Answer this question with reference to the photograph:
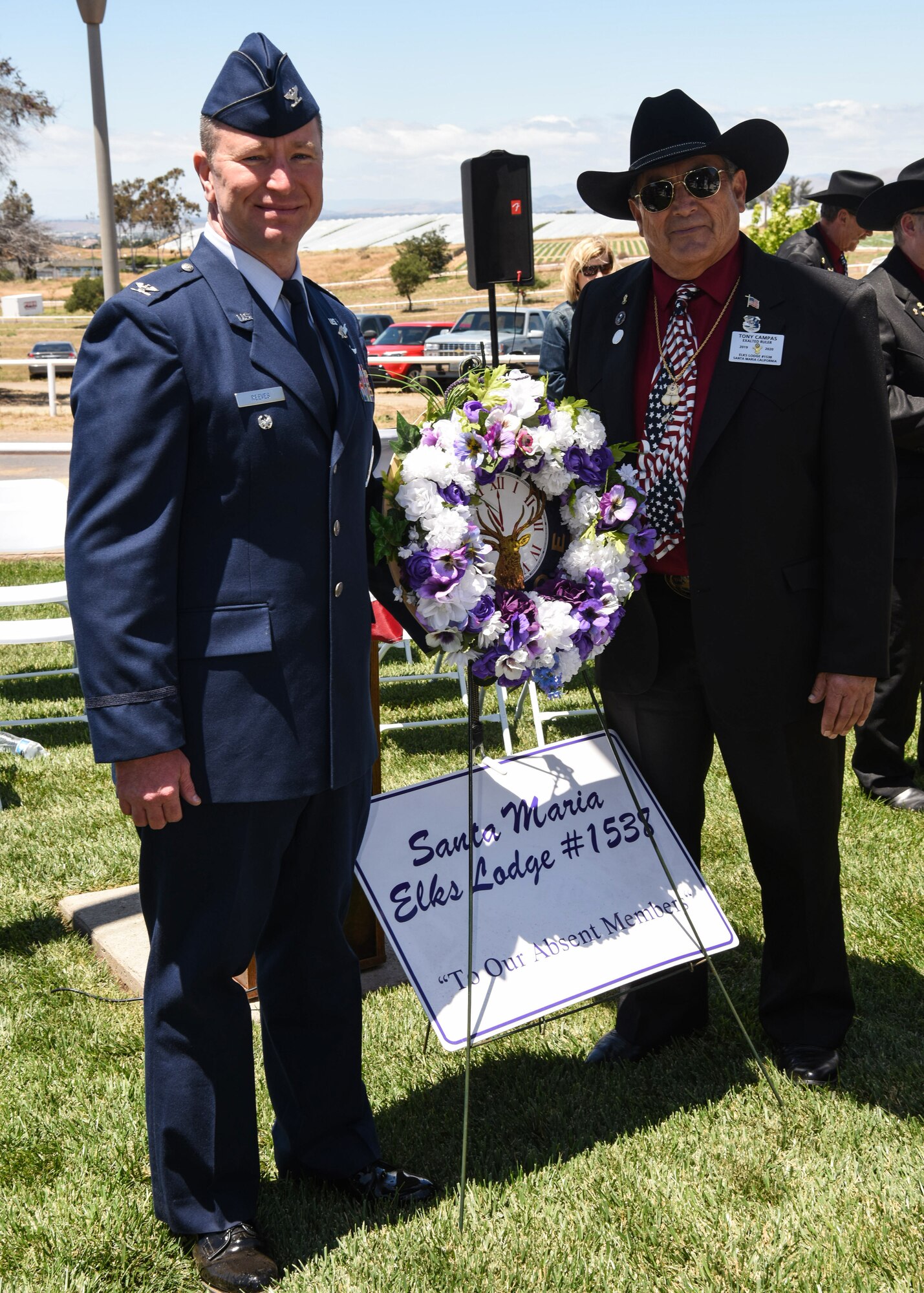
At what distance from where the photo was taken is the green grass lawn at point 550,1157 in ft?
8.43

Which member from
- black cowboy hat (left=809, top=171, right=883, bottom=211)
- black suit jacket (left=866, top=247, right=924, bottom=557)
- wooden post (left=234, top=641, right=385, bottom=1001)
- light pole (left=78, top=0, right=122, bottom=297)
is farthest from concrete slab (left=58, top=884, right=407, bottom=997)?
light pole (left=78, top=0, right=122, bottom=297)

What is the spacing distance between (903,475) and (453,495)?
295cm

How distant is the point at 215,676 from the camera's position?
232 cm

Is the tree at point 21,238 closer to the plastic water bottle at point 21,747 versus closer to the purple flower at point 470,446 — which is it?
the plastic water bottle at point 21,747

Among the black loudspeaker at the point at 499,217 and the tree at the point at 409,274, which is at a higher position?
the tree at the point at 409,274

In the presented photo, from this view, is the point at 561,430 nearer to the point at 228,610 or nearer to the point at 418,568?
the point at 418,568

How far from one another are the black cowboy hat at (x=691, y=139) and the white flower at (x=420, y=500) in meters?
1.00

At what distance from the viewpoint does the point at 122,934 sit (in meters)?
4.19

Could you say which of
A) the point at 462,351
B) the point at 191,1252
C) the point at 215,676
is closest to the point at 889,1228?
the point at 191,1252

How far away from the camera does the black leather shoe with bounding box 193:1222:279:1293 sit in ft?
8.17

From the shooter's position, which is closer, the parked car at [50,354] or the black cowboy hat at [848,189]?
the black cowboy hat at [848,189]

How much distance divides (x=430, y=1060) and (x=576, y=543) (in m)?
1.57

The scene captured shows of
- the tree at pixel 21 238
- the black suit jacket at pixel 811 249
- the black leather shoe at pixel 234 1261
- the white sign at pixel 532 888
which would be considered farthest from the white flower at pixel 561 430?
the tree at pixel 21 238

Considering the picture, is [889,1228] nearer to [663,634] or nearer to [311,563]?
[663,634]
